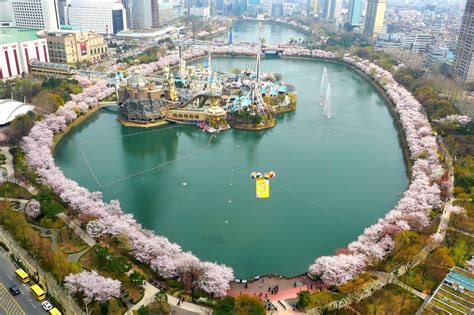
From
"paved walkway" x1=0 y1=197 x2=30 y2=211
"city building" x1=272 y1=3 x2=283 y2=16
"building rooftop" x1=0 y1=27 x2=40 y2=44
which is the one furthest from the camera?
"city building" x1=272 y1=3 x2=283 y2=16

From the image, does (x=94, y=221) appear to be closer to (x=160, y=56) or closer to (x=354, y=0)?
(x=160, y=56)

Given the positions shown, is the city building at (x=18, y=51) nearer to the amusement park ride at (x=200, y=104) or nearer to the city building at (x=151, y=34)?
the amusement park ride at (x=200, y=104)

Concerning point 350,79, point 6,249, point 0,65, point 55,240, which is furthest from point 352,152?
point 0,65

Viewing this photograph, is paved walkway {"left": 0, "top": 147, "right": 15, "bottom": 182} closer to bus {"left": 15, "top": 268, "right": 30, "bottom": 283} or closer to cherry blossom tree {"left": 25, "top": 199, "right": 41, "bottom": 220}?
cherry blossom tree {"left": 25, "top": 199, "right": 41, "bottom": 220}

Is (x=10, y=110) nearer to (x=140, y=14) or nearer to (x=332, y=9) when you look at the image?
(x=140, y=14)

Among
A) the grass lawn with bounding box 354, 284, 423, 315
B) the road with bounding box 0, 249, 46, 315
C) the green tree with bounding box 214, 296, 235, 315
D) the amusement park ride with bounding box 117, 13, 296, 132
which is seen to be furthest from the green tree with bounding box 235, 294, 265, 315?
the amusement park ride with bounding box 117, 13, 296, 132

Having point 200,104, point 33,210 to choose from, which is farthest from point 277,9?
point 33,210
